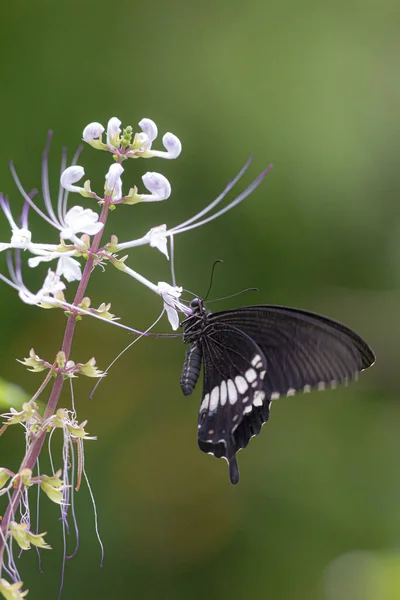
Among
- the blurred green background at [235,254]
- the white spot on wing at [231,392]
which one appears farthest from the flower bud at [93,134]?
the blurred green background at [235,254]

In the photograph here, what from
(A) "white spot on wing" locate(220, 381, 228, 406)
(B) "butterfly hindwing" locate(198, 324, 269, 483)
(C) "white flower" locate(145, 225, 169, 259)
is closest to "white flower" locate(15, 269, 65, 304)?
(C) "white flower" locate(145, 225, 169, 259)

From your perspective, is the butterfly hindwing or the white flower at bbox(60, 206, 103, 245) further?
the butterfly hindwing

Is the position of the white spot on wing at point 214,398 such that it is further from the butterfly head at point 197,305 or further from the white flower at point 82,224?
the white flower at point 82,224

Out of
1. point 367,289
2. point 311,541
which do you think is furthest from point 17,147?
point 311,541

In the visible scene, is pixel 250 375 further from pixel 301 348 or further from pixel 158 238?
pixel 158 238

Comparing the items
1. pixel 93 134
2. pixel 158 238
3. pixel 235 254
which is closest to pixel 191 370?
pixel 158 238

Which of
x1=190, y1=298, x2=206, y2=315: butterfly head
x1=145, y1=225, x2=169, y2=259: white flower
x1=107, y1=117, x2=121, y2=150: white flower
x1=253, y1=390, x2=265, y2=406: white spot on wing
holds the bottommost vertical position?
x1=253, y1=390, x2=265, y2=406: white spot on wing

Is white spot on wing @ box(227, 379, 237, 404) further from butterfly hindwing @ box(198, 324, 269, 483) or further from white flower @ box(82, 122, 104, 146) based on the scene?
white flower @ box(82, 122, 104, 146)

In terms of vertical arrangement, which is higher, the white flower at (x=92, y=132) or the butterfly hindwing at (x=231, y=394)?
the white flower at (x=92, y=132)
